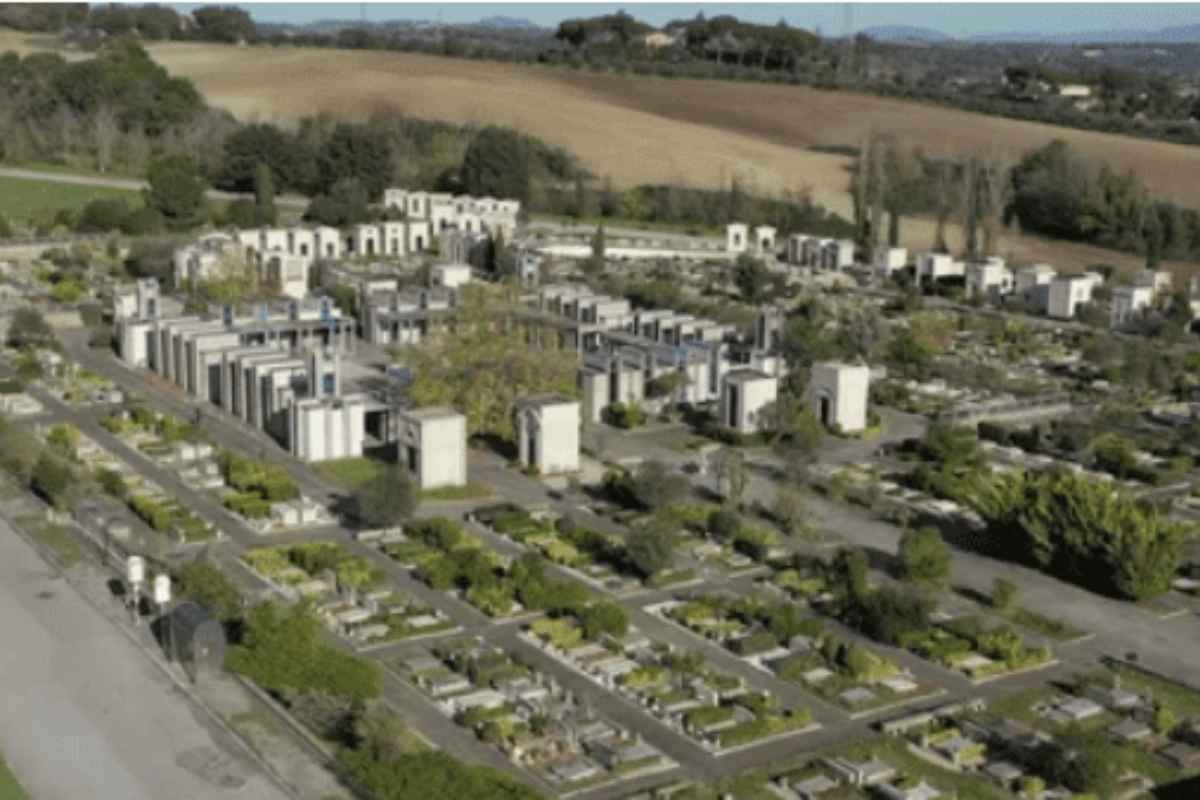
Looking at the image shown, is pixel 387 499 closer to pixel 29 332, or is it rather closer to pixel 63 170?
pixel 29 332

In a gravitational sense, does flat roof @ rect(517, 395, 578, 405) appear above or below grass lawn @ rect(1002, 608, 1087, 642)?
above

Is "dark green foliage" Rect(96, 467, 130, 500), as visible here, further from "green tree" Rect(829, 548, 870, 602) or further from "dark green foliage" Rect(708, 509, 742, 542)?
"green tree" Rect(829, 548, 870, 602)

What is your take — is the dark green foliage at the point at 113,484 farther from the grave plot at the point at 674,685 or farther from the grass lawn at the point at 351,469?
the grave plot at the point at 674,685

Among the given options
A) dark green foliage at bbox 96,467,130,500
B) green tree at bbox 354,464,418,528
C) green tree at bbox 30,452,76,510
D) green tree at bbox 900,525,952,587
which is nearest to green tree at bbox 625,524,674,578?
green tree at bbox 900,525,952,587

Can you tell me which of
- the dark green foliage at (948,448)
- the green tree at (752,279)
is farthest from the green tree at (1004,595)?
the green tree at (752,279)

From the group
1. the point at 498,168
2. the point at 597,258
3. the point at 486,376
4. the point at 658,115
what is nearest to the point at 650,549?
the point at 486,376

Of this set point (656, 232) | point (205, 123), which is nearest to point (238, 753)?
point (656, 232)
